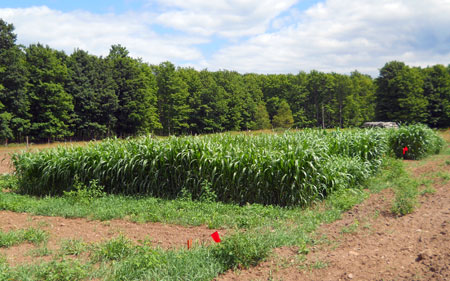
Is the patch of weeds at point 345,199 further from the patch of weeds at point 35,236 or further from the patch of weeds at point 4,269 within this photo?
the patch of weeds at point 4,269

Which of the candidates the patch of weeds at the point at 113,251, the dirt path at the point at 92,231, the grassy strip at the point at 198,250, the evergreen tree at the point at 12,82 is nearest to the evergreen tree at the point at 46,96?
the evergreen tree at the point at 12,82

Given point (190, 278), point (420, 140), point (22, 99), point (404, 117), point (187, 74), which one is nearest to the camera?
Answer: point (190, 278)

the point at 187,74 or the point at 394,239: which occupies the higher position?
the point at 187,74

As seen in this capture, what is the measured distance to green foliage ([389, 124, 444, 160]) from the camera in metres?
13.0

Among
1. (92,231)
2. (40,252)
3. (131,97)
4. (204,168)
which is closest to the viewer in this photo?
(40,252)

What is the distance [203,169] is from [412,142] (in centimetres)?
1029

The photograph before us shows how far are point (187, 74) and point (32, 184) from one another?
35563mm

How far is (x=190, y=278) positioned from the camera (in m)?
3.19

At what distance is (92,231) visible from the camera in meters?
5.02

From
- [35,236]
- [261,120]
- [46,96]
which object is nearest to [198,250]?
[35,236]

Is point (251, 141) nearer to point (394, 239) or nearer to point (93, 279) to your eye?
point (394, 239)

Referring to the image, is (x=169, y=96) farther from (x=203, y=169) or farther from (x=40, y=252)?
(x=40, y=252)

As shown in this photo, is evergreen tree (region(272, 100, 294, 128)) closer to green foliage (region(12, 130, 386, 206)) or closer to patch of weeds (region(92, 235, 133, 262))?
green foliage (region(12, 130, 386, 206))

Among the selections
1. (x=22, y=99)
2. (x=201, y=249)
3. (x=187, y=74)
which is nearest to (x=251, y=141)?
(x=201, y=249)
